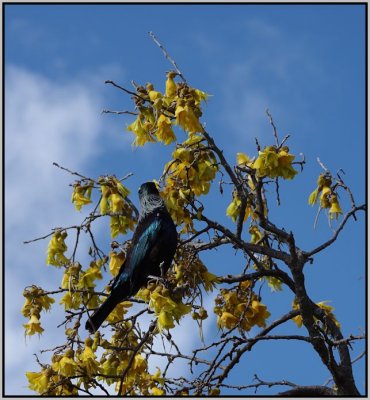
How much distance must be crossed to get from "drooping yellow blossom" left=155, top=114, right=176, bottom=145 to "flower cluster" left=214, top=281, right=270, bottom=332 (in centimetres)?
126

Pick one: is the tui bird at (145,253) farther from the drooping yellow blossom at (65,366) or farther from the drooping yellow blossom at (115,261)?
the drooping yellow blossom at (65,366)

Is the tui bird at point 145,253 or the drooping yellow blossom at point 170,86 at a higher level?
the drooping yellow blossom at point 170,86

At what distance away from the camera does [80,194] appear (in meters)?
6.15

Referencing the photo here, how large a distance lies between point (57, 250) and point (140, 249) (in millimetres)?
733

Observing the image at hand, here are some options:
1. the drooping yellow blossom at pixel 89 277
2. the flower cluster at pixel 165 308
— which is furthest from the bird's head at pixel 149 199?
the flower cluster at pixel 165 308

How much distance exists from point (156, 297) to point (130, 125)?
4.49 feet

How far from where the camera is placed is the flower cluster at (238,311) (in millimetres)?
6219

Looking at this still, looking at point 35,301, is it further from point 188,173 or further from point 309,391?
point 309,391

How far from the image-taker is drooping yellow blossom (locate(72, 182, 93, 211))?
6133 mm

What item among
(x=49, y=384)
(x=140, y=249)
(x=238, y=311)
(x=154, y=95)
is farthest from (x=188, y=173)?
(x=49, y=384)

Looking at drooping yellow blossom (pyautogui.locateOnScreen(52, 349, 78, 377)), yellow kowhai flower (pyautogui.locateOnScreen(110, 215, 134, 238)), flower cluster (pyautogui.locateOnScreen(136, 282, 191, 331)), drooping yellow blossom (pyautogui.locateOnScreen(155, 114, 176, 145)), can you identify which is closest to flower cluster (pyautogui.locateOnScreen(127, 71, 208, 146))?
drooping yellow blossom (pyautogui.locateOnScreen(155, 114, 176, 145))

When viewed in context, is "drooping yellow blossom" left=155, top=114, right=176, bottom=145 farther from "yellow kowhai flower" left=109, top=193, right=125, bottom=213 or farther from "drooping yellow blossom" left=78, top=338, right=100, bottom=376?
"drooping yellow blossom" left=78, top=338, right=100, bottom=376

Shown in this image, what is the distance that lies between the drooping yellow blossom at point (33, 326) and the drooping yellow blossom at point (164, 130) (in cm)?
154

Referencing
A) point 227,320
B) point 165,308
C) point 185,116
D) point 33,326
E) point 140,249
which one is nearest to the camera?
point 165,308
